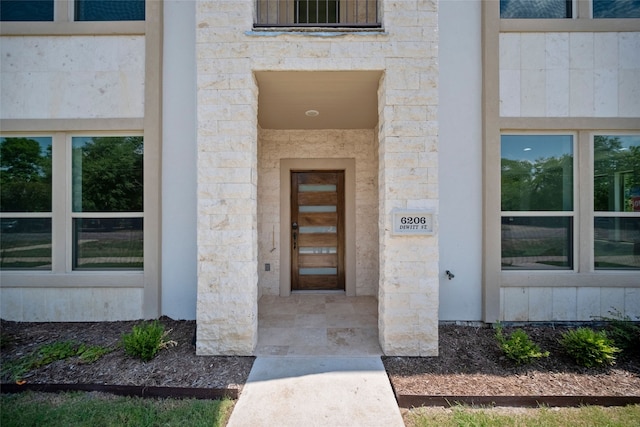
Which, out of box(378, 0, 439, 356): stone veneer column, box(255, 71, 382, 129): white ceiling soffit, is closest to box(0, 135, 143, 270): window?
box(255, 71, 382, 129): white ceiling soffit

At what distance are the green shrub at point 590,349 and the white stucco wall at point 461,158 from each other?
1.09 m

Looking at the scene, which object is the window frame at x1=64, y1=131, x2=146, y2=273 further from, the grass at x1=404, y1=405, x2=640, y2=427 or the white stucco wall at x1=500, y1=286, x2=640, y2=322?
the white stucco wall at x1=500, y1=286, x2=640, y2=322

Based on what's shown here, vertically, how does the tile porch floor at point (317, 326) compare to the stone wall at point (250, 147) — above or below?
below

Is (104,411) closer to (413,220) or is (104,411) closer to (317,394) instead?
(317,394)

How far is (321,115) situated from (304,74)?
1.22 m

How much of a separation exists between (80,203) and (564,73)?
265 inches

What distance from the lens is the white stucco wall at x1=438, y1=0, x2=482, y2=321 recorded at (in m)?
4.06

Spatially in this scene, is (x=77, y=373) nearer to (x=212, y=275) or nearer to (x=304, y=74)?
(x=212, y=275)

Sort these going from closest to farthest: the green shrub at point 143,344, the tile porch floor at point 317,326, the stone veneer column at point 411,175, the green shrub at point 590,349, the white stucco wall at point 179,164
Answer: the green shrub at point 590,349 → the green shrub at point 143,344 → the stone veneer column at point 411,175 → the tile porch floor at point 317,326 → the white stucco wall at point 179,164

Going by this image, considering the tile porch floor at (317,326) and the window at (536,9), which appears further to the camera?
the window at (536,9)

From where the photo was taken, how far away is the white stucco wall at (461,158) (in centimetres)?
406

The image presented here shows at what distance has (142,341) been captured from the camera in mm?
3088

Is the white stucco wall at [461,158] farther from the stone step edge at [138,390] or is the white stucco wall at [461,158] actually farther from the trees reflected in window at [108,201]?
the trees reflected in window at [108,201]

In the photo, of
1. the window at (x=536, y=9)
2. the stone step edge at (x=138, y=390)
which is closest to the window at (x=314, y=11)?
the window at (x=536, y=9)
